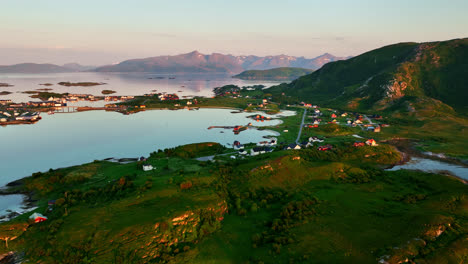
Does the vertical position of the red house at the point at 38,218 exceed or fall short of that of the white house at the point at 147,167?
it falls short

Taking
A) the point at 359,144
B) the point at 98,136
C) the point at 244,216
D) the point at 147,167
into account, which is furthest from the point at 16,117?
the point at 359,144

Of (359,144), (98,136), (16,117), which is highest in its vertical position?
(16,117)

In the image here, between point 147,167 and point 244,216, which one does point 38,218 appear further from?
point 244,216

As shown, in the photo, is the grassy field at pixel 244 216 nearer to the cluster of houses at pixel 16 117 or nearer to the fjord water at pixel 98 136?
the fjord water at pixel 98 136

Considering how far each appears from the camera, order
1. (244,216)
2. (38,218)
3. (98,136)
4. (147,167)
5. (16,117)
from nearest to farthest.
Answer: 1. (38,218)
2. (244,216)
3. (147,167)
4. (98,136)
5. (16,117)

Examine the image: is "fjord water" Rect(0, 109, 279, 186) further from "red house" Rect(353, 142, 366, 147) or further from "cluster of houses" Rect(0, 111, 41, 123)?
"red house" Rect(353, 142, 366, 147)

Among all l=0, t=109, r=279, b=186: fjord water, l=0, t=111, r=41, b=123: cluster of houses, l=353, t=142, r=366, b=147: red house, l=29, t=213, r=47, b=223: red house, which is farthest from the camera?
l=0, t=111, r=41, b=123: cluster of houses

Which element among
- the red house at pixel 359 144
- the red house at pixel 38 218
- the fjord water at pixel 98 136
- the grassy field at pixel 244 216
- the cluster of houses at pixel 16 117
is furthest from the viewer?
the cluster of houses at pixel 16 117

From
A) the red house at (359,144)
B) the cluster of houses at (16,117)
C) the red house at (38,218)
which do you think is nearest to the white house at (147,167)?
the red house at (38,218)

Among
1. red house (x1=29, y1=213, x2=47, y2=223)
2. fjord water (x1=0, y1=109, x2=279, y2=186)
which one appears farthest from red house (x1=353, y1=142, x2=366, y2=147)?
red house (x1=29, y1=213, x2=47, y2=223)
